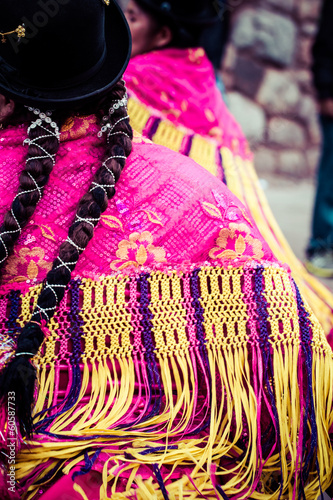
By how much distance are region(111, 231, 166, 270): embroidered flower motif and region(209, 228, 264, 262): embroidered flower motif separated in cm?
13

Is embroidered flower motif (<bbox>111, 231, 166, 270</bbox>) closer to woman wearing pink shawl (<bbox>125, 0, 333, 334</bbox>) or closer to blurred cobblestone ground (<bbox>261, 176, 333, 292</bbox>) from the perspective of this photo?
woman wearing pink shawl (<bbox>125, 0, 333, 334</bbox>)

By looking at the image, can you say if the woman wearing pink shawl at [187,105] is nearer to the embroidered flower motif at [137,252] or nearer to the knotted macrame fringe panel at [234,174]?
the knotted macrame fringe panel at [234,174]

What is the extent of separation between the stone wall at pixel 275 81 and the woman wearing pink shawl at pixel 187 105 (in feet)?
8.85

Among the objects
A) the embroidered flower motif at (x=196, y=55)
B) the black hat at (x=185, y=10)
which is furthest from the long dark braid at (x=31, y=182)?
the embroidered flower motif at (x=196, y=55)

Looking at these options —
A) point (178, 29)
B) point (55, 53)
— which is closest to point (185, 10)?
point (178, 29)

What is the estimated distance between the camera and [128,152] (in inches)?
47.8

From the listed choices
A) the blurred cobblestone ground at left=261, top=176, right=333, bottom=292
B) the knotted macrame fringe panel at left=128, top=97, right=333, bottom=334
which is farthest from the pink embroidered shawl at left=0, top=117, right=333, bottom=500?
the blurred cobblestone ground at left=261, top=176, right=333, bottom=292

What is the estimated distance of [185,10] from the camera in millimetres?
2293

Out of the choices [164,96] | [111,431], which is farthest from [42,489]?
[164,96]

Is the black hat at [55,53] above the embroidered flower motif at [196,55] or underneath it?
above

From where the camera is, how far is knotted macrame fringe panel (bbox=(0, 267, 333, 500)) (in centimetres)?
113

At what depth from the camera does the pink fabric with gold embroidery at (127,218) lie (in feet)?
3.90

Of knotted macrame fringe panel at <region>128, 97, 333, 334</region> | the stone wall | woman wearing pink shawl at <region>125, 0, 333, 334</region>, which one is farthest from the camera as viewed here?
the stone wall

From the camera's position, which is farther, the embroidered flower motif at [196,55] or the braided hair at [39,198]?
the embroidered flower motif at [196,55]
